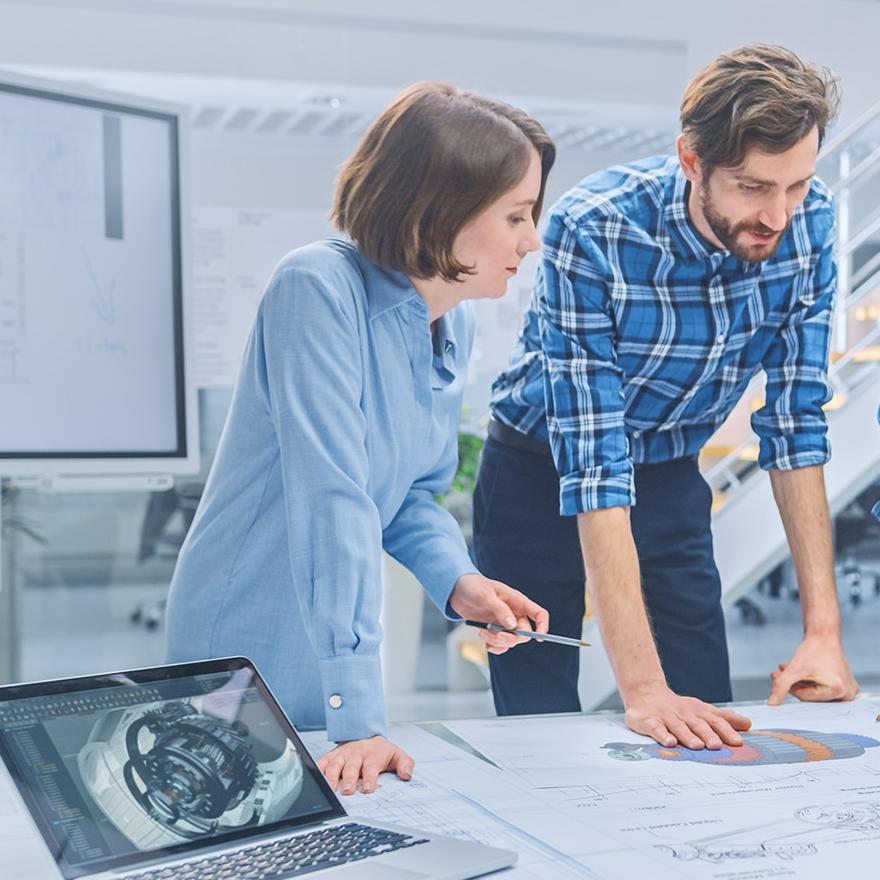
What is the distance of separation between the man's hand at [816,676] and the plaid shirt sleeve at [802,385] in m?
0.26

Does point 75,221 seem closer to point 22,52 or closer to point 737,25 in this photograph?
point 22,52

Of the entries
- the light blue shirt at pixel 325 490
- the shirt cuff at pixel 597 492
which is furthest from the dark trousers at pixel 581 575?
the light blue shirt at pixel 325 490

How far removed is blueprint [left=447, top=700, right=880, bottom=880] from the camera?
2.93 ft

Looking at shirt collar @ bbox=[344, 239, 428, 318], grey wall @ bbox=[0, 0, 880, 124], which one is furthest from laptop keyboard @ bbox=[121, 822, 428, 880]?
grey wall @ bbox=[0, 0, 880, 124]

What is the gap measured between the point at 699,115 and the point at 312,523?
30.0 inches

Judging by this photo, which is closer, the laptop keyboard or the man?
the laptop keyboard

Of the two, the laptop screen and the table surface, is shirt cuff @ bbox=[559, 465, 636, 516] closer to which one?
the table surface

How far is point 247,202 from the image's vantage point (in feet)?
12.8

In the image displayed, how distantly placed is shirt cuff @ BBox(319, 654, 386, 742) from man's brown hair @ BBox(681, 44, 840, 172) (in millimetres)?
795

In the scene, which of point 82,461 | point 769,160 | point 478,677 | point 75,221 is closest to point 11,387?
point 82,461

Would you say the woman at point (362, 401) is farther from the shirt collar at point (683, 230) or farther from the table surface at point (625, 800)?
the shirt collar at point (683, 230)

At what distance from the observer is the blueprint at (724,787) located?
0.89 meters

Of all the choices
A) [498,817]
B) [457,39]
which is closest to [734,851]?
[498,817]

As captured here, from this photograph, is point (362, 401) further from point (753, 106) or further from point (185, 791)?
point (753, 106)
